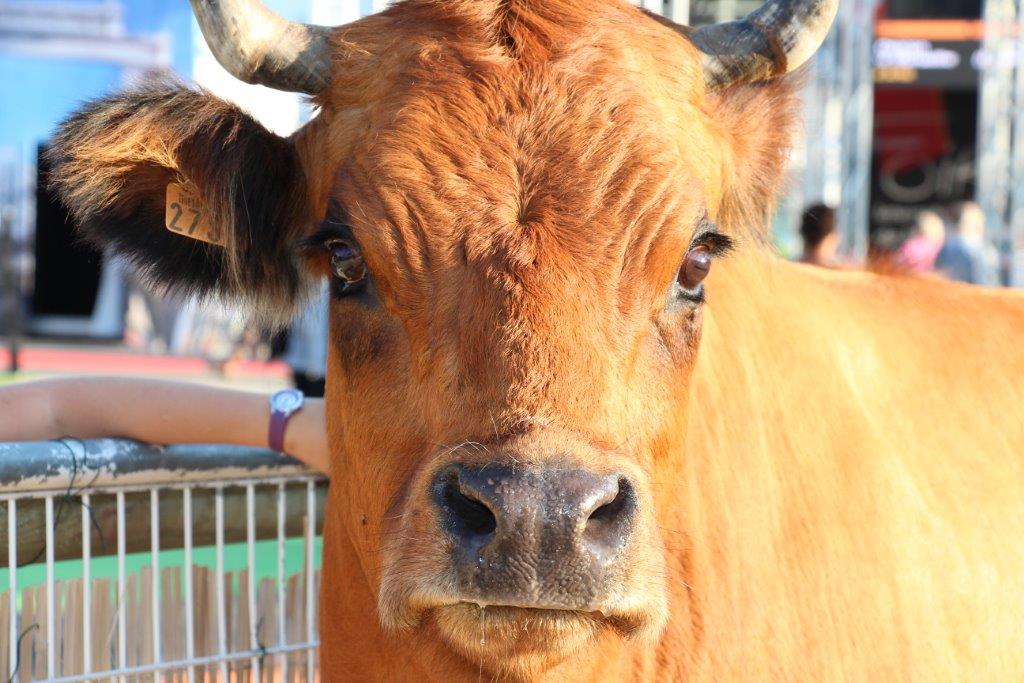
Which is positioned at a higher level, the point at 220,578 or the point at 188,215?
the point at 188,215

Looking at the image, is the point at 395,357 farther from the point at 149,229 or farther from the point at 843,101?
the point at 843,101

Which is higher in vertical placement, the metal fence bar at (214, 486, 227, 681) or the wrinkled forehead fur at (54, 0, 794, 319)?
the wrinkled forehead fur at (54, 0, 794, 319)

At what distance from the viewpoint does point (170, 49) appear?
51.2 ft

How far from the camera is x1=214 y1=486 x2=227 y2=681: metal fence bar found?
3506 millimetres

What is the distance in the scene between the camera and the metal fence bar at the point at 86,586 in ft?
10.5

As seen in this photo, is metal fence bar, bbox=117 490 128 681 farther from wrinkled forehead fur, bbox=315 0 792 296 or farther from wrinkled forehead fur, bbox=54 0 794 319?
wrinkled forehead fur, bbox=315 0 792 296

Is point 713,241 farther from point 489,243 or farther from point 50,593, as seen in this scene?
point 50,593

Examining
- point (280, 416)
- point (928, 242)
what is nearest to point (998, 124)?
point (928, 242)

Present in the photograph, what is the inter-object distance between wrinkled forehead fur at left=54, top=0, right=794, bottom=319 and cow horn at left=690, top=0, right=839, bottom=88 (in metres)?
0.10

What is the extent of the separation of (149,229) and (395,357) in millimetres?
1113

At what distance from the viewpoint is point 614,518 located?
2.19 meters

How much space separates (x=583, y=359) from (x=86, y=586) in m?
1.71

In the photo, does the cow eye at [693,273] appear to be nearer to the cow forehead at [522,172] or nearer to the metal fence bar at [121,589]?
the cow forehead at [522,172]

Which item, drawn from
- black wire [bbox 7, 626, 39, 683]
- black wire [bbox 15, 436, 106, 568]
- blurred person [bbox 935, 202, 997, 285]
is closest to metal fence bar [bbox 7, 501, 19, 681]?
black wire [bbox 7, 626, 39, 683]
